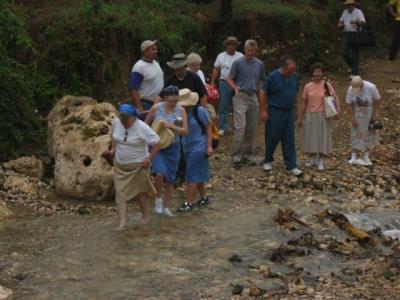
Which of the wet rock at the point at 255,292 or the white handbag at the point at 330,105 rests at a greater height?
the white handbag at the point at 330,105

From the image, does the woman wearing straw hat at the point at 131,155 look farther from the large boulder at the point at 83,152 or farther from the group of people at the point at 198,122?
the large boulder at the point at 83,152

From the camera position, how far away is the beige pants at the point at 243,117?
11906mm

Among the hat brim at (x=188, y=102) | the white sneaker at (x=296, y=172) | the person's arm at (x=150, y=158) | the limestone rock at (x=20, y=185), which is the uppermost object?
the hat brim at (x=188, y=102)

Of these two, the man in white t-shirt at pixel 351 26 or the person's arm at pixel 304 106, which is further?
the man in white t-shirt at pixel 351 26

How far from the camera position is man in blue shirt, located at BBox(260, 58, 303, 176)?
36.4 feet

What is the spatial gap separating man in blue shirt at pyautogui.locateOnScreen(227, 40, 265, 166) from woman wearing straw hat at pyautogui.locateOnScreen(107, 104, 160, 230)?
3449 millimetres

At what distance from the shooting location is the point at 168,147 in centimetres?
921

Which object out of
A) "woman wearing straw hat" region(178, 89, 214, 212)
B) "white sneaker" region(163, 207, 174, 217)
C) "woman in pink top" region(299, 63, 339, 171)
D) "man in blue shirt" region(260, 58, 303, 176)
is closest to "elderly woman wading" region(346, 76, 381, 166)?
"woman in pink top" region(299, 63, 339, 171)

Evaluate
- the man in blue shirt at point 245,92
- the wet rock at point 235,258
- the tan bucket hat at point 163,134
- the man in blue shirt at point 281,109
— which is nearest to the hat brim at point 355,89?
the man in blue shirt at point 281,109

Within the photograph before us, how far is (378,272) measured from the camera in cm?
747

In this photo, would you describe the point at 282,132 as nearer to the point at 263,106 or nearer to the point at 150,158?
the point at 263,106

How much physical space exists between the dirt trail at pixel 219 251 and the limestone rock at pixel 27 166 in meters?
1.41

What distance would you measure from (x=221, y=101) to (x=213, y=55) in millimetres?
4111

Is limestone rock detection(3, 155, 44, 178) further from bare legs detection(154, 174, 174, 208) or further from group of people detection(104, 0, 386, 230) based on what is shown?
bare legs detection(154, 174, 174, 208)
